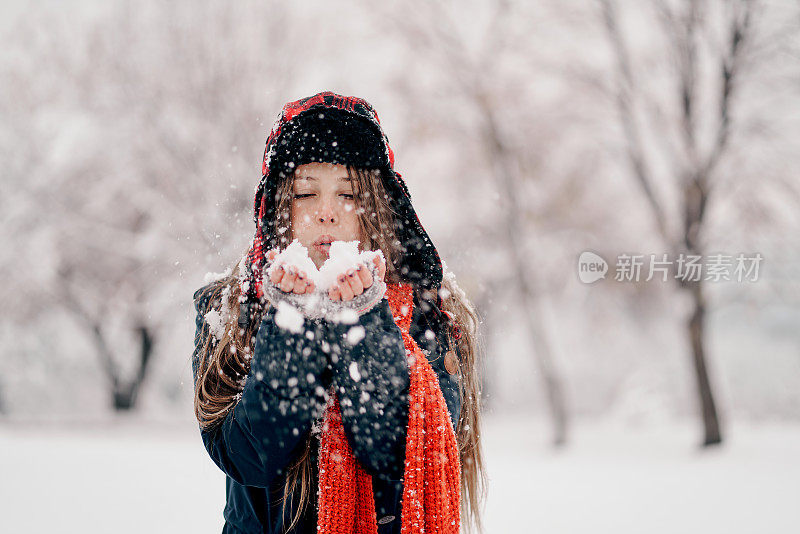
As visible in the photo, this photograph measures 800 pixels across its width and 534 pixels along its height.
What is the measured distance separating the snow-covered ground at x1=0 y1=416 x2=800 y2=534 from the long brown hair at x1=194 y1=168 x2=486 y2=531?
3.30m

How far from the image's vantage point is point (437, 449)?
1301 mm

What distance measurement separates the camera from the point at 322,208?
1444 mm

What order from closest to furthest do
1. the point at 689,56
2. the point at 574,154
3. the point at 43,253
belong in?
the point at 689,56 → the point at 574,154 → the point at 43,253

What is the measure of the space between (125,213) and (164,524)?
9613 millimetres

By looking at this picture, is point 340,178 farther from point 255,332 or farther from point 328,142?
point 255,332

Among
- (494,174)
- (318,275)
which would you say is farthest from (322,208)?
(494,174)

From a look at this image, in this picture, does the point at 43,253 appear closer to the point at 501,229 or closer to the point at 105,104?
the point at 105,104

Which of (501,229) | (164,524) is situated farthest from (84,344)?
(164,524)

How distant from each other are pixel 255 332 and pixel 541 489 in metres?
5.42

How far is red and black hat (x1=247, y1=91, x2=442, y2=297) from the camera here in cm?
148

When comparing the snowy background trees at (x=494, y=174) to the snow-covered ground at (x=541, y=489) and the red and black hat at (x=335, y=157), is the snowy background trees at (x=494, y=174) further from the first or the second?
the red and black hat at (x=335, y=157)

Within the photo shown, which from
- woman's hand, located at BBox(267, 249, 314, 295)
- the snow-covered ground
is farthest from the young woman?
the snow-covered ground

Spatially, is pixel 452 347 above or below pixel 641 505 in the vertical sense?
above

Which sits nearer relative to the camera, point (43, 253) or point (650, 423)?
point (43, 253)
